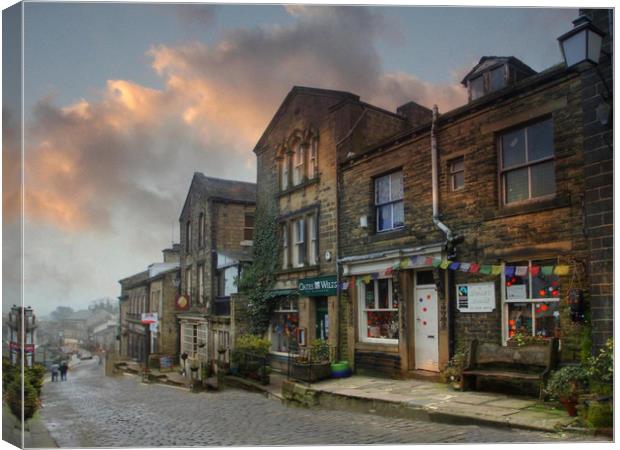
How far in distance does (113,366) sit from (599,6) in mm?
12998

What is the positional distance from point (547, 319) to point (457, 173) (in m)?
3.05

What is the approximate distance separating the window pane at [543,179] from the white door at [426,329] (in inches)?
109

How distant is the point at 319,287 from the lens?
12594mm

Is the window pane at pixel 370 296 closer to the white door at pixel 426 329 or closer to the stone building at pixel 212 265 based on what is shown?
the white door at pixel 426 329

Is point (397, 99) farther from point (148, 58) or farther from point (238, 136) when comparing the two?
point (148, 58)

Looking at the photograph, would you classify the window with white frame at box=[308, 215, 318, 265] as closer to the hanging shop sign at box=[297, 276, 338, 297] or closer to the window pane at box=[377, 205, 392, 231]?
the hanging shop sign at box=[297, 276, 338, 297]

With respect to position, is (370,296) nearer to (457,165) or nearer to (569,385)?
(457,165)

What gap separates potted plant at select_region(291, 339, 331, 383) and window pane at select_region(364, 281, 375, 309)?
3.96 feet

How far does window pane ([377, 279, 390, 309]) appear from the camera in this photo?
11945 mm

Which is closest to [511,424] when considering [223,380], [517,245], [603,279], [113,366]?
[603,279]

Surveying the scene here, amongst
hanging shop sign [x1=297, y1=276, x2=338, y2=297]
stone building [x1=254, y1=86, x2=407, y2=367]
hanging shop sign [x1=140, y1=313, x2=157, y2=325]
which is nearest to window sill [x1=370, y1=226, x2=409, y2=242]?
stone building [x1=254, y1=86, x2=407, y2=367]

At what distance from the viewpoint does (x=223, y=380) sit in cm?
1237

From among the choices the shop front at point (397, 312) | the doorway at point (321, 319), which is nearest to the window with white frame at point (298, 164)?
the shop front at point (397, 312)

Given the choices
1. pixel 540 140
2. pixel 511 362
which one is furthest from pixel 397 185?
pixel 511 362
